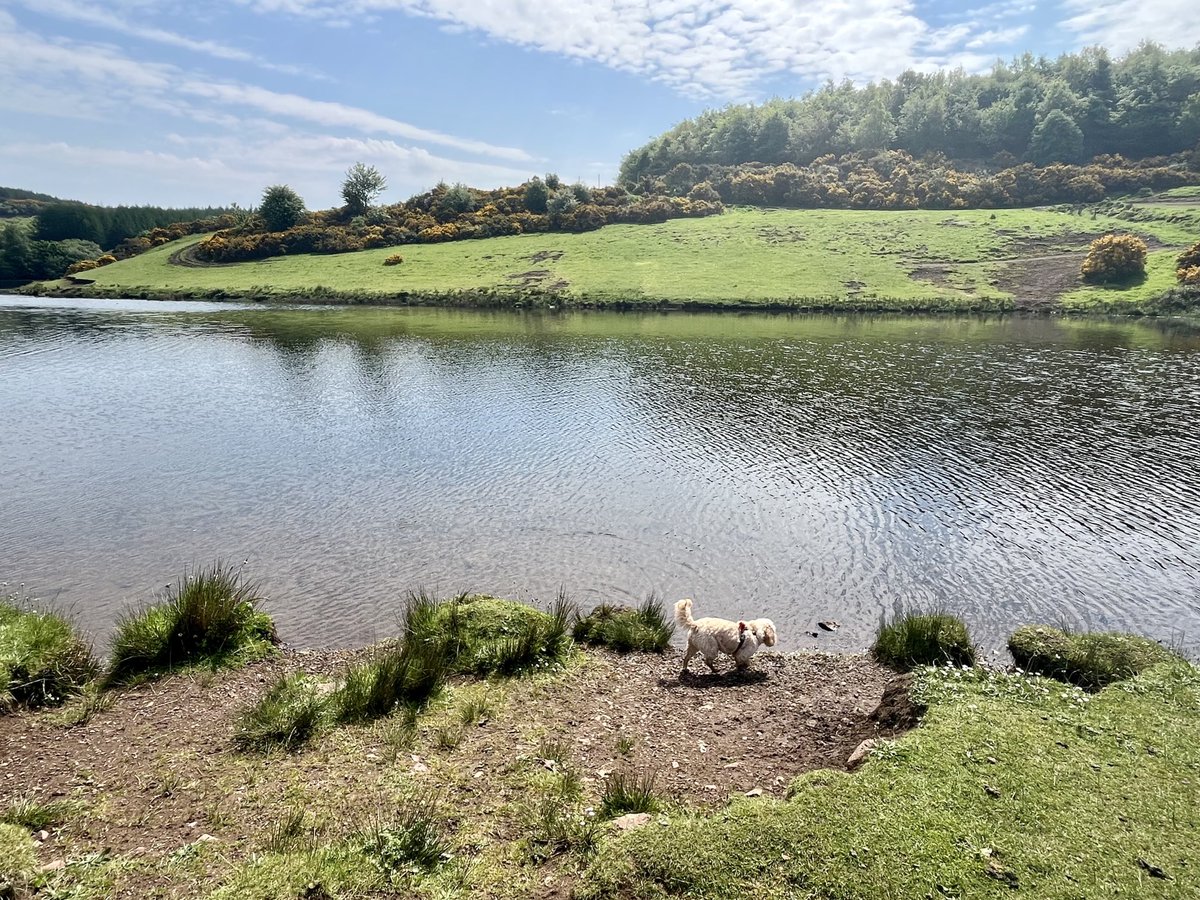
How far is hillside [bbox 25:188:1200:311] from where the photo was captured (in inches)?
2901

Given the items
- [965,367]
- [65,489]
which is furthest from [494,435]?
[965,367]

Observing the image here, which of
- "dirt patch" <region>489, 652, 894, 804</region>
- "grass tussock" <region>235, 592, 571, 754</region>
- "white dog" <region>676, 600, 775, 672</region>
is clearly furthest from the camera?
"white dog" <region>676, 600, 775, 672</region>

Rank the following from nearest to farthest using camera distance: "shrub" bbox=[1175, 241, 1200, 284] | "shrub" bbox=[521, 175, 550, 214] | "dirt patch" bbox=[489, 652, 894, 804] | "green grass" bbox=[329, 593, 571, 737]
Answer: "dirt patch" bbox=[489, 652, 894, 804]
"green grass" bbox=[329, 593, 571, 737]
"shrub" bbox=[1175, 241, 1200, 284]
"shrub" bbox=[521, 175, 550, 214]

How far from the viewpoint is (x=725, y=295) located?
7400 cm

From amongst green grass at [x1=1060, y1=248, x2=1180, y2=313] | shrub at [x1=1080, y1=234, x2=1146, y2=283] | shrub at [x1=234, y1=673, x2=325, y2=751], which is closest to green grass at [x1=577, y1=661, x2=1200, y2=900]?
shrub at [x1=234, y1=673, x2=325, y2=751]

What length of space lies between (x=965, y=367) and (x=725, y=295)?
3595 centimetres

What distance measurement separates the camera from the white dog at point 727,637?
414 inches

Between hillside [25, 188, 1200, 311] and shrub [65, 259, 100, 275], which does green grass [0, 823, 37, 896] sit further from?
shrub [65, 259, 100, 275]

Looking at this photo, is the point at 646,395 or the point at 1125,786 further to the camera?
the point at 646,395

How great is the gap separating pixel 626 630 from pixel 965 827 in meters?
6.79

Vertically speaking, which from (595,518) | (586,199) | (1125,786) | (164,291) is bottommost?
(595,518)

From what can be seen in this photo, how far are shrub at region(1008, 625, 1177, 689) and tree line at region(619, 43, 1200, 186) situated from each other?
434 feet

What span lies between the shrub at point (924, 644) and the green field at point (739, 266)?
209 ft

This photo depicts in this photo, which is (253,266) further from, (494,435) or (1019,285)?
(1019,285)
